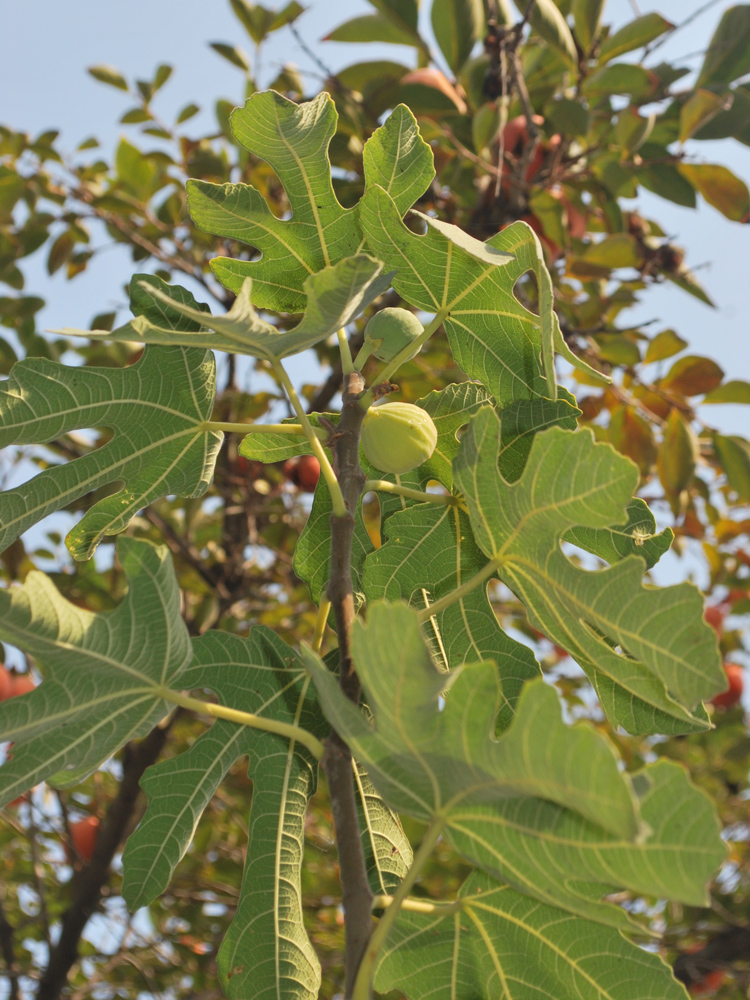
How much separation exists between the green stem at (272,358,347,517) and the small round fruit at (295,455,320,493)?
39.5 inches

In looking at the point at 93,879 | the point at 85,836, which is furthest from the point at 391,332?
the point at 85,836

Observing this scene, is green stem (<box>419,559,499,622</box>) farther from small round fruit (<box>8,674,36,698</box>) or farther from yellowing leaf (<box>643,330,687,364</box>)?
small round fruit (<box>8,674,36,698</box>)

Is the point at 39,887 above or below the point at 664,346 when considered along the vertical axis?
below

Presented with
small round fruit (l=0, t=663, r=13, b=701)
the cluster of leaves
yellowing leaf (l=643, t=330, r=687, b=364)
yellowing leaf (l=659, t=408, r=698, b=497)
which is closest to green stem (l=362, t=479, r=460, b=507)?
the cluster of leaves

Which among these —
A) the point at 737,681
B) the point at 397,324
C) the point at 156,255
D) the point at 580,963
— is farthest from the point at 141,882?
the point at 737,681

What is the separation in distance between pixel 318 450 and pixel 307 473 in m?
1.07

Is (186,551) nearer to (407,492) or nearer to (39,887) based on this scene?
(39,887)

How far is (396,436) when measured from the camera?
69cm

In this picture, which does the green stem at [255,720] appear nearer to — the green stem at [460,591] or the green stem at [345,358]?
the green stem at [460,591]

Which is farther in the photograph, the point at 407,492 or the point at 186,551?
the point at 186,551

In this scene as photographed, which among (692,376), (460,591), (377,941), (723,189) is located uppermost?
(723,189)

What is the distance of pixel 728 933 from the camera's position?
252cm

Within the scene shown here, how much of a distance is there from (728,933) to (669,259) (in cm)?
201

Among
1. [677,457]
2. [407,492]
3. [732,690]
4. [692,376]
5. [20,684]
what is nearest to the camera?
[407,492]
